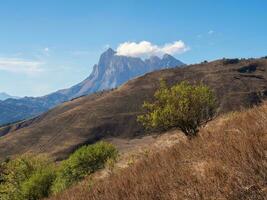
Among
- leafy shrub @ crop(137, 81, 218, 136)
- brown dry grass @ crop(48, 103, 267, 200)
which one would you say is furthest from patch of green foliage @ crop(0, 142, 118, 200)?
brown dry grass @ crop(48, 103, 267, 200)

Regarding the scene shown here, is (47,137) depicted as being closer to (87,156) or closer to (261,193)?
(87,156)

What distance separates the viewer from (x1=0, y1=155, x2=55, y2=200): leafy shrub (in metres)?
40.9

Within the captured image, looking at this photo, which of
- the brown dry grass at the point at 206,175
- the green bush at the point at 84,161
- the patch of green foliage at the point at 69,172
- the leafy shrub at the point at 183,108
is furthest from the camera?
the green bush at the point at 84,161

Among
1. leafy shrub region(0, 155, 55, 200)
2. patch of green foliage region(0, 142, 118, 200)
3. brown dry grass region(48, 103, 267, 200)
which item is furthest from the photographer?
leafy shrub region(0, 155, 55, 200)

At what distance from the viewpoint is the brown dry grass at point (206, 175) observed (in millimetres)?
4414

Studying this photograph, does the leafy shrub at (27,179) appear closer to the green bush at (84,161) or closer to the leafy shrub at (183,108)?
the green bush at (84,161)

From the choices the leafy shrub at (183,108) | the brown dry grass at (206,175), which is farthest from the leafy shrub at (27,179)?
the brown dry grass at (206,175)

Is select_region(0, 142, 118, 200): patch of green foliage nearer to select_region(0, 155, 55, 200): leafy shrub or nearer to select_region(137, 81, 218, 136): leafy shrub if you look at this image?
select_region(0, 155, 55, 200): leafy shrub

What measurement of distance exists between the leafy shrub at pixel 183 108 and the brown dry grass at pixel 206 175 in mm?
23902

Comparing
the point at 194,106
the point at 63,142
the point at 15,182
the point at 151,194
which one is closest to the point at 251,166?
the point at 151,194

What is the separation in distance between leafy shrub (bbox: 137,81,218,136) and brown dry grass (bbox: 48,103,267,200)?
2390 cm

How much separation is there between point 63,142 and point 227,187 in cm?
17882

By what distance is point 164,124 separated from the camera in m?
32.0

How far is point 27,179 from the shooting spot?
51219 millimetres
